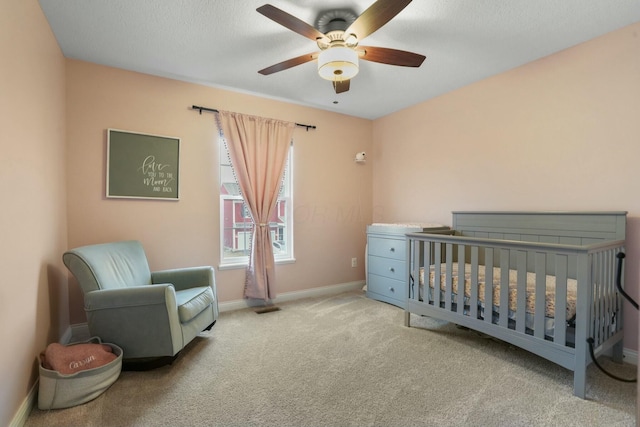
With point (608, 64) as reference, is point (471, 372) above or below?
below

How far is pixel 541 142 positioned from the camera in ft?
8.52

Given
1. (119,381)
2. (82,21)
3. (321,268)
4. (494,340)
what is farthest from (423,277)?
(82,21)

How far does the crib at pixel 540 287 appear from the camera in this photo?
5.79 feet

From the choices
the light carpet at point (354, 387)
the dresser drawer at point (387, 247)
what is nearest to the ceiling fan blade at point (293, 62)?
the dresser drawer at point (387, 247)

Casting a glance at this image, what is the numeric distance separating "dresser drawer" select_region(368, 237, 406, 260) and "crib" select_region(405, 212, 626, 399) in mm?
470

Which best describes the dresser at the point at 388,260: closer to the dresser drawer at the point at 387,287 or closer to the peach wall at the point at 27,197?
the dresser drawer at the point at 387,287

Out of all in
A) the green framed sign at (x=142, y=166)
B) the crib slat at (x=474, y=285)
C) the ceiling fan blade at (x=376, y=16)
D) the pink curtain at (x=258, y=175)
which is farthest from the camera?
the pink curtain at (x=258, y=175)

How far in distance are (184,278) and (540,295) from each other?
2.64m

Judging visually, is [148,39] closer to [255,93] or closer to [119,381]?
[255,93]

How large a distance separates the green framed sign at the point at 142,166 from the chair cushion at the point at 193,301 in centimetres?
102

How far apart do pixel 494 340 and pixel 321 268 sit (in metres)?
2.00

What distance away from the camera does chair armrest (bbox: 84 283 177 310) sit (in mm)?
1938

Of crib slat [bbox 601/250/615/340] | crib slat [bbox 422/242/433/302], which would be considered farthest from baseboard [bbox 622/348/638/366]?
crib slat [bbox 422/242/433/302]

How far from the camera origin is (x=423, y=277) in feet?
8.67
